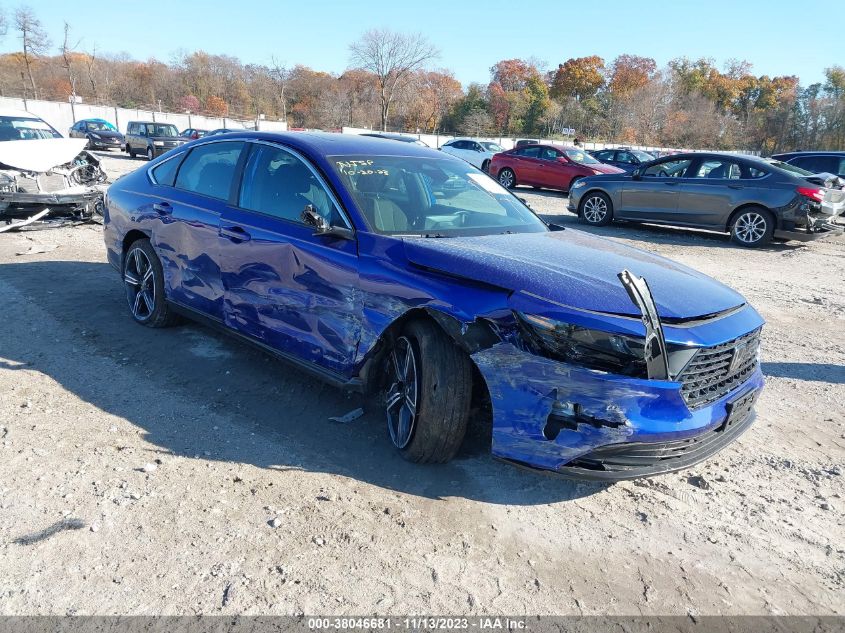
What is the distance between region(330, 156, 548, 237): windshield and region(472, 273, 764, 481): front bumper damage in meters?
1.14

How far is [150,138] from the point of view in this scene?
27.0 meters

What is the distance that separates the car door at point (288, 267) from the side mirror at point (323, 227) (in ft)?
0.14

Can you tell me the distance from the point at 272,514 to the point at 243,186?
7.80 ft

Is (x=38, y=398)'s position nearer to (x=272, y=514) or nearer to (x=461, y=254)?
(x=272, y=514)

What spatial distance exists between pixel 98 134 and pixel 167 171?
2970cm

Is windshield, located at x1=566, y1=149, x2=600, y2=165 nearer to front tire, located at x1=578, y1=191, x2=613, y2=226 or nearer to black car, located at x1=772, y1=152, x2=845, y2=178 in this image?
black car, located at x1=772, y1=152, x2=845, y2=178

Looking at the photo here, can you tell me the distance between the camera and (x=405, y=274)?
3.17 m

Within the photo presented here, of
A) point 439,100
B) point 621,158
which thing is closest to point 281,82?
point 439,100

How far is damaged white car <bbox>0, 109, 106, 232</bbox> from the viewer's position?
884 cm

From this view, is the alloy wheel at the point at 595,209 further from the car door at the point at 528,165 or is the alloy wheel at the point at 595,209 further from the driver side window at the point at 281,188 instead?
the driver side window at the point at 281,188

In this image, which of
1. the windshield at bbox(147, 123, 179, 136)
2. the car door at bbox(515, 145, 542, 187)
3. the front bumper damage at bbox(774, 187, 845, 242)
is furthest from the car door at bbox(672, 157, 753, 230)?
the windshield at bbox(147, 123, 179, 136)

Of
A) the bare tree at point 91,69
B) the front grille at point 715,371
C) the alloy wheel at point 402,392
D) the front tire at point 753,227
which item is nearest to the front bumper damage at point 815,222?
the front tire at point 753,227

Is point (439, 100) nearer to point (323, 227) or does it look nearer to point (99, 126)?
point (99, 126)

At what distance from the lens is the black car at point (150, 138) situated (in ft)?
87.9
